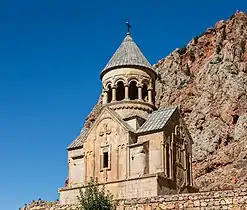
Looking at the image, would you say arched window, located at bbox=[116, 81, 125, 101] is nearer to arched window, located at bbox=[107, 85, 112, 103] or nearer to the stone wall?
arched window, located at bbox=[107, 85, 112, 103]

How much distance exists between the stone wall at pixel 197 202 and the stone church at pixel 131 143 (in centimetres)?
363

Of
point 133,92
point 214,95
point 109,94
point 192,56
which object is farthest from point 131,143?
point 192,56

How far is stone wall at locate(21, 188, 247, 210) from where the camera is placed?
32.3 feet

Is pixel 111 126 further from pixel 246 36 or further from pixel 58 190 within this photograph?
pixel 246 36

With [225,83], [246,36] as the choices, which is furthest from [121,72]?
[246,36]

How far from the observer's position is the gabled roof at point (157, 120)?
16.5 m

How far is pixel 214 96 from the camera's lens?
1519 inches

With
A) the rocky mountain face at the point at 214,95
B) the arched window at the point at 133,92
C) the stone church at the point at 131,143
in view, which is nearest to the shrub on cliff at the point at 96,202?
the stone church at the point at 131,143

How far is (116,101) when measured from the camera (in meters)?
17.9

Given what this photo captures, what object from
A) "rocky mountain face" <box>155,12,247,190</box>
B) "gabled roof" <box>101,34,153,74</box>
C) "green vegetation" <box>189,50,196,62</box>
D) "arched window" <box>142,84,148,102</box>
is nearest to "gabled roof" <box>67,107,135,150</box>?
Answer: "arched window" <box>142,84,148,102</box>

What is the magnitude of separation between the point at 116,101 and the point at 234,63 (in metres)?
24.4

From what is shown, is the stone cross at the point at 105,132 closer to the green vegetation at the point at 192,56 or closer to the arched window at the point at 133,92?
the arched window at the point at 133,92

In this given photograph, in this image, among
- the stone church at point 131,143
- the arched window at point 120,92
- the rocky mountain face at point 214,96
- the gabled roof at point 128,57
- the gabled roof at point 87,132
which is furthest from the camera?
the rocky mountain face at point 214,96

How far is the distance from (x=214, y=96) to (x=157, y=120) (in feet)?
74.5
